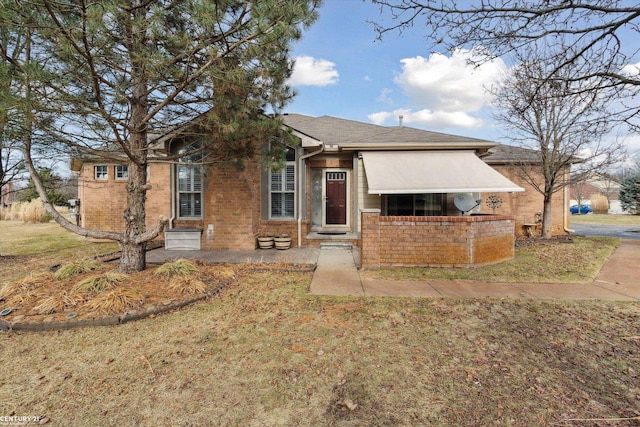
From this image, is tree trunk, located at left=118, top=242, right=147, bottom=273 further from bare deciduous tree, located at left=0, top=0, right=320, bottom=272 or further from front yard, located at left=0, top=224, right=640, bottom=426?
front yard, located at left=0, top=224, right=640, bottom=426

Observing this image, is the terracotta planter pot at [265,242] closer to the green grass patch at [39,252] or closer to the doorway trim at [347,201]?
the doorway trim at [347,201]

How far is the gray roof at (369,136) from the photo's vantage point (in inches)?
456

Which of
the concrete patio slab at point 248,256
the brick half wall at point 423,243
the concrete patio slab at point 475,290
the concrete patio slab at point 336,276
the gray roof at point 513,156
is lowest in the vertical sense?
the concrete patio slab at point 475,290

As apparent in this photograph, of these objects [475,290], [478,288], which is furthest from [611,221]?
[475,290]

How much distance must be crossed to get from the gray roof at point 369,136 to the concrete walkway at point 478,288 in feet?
18.4

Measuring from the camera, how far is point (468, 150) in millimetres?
11938

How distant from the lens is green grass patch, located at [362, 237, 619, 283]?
25.0 ft

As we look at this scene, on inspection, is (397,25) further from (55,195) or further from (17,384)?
(55,195)

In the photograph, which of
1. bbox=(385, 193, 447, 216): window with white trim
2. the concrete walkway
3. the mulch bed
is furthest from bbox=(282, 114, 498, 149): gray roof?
the mulch bed

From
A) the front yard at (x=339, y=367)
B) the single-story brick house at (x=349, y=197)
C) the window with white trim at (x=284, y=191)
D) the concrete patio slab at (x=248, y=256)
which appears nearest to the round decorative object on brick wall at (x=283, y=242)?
the concrete patio slab at (x=248, y=256)

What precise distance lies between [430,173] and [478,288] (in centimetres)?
475

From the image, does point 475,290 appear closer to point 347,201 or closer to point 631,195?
point 347,201

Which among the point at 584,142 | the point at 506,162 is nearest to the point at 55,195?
the point at 506,162

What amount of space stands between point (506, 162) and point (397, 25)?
44.3 ft
